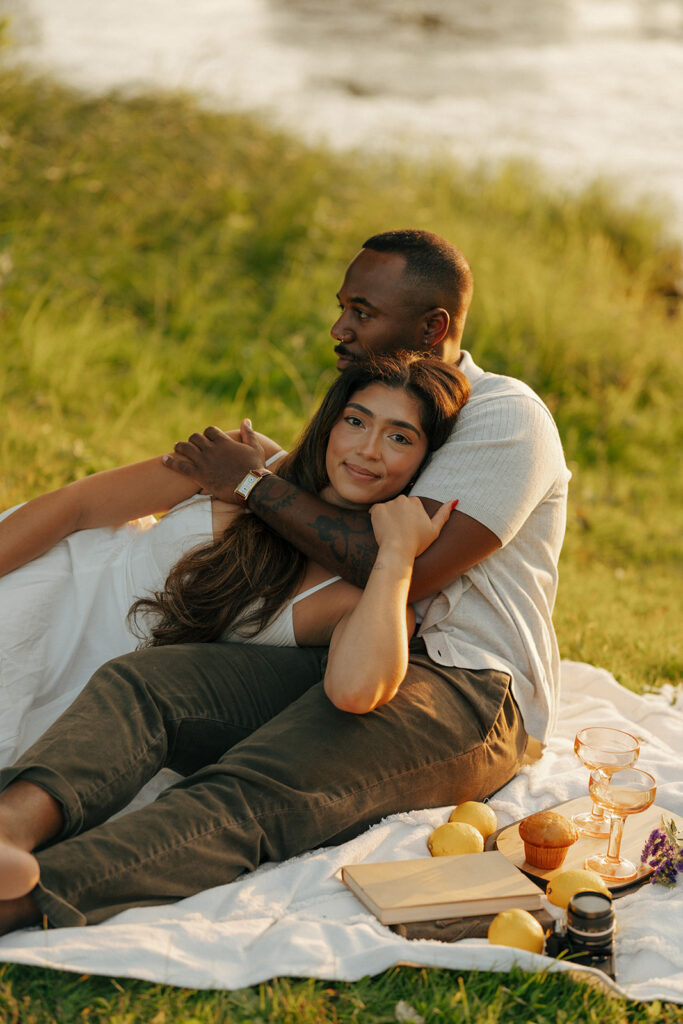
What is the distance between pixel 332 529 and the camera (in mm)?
2957

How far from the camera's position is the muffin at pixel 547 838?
8.81 ft

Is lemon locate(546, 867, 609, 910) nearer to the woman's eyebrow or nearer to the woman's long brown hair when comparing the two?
the woman's long brown hair

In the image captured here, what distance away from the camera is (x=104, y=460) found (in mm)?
5336

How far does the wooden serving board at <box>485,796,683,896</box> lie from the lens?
2.71m

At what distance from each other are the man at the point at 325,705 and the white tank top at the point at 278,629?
0.19ft

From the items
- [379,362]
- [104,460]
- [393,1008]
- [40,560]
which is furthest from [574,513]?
[393,1008]

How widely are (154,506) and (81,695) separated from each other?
2.45ft

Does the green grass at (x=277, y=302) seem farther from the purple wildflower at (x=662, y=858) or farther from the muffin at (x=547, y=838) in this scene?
the muffin at (x=547, y=838)

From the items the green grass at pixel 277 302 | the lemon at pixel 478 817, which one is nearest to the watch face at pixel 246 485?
the lemon at pixel 478 817

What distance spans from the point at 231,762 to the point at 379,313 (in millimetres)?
1674

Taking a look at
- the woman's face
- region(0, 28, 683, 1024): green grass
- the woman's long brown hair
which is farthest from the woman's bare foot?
region(0, 28, 683, 1024): green grass

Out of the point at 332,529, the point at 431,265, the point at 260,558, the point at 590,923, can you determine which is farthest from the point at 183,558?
the point at 590,923

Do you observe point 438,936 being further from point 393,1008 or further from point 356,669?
point 356,669

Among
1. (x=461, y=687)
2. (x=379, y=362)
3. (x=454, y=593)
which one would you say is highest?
(x=379, y=362)
